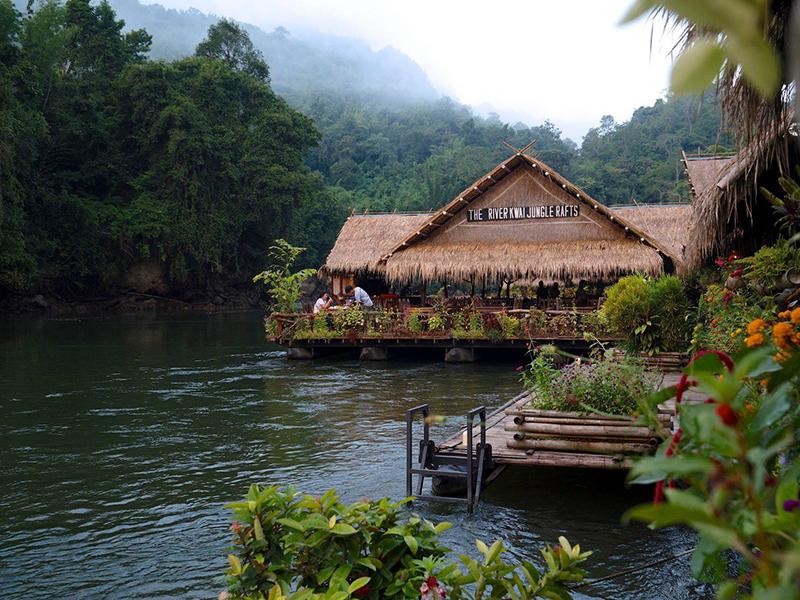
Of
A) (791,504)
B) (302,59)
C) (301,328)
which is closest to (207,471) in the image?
(791,504)

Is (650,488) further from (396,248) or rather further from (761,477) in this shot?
Result: (396,248)

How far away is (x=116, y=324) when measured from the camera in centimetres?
3319

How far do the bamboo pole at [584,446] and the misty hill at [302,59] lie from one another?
13545 cm

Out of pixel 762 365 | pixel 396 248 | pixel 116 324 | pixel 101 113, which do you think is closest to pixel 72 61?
pixel 101 113

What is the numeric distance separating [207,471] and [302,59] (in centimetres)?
17594

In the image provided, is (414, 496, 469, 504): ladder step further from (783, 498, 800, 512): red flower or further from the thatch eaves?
the thatch eaves

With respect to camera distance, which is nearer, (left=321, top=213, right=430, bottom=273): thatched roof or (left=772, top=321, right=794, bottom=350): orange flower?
(left=772, top=321, right=794, bottom=350): orange flower

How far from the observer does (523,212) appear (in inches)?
878

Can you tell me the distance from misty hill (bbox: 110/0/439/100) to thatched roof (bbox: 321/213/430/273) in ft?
379

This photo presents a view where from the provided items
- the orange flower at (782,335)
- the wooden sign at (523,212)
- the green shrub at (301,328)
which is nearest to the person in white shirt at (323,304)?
the green shrub at (301,328)

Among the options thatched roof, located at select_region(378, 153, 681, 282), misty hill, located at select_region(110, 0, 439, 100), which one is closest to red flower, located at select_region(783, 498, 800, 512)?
thatched roof, located at select_region(378, 153, 681, 282)

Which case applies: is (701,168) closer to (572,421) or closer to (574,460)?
(572,421)

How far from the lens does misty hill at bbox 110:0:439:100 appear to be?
6043 inches

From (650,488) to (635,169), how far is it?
53.5 meters
